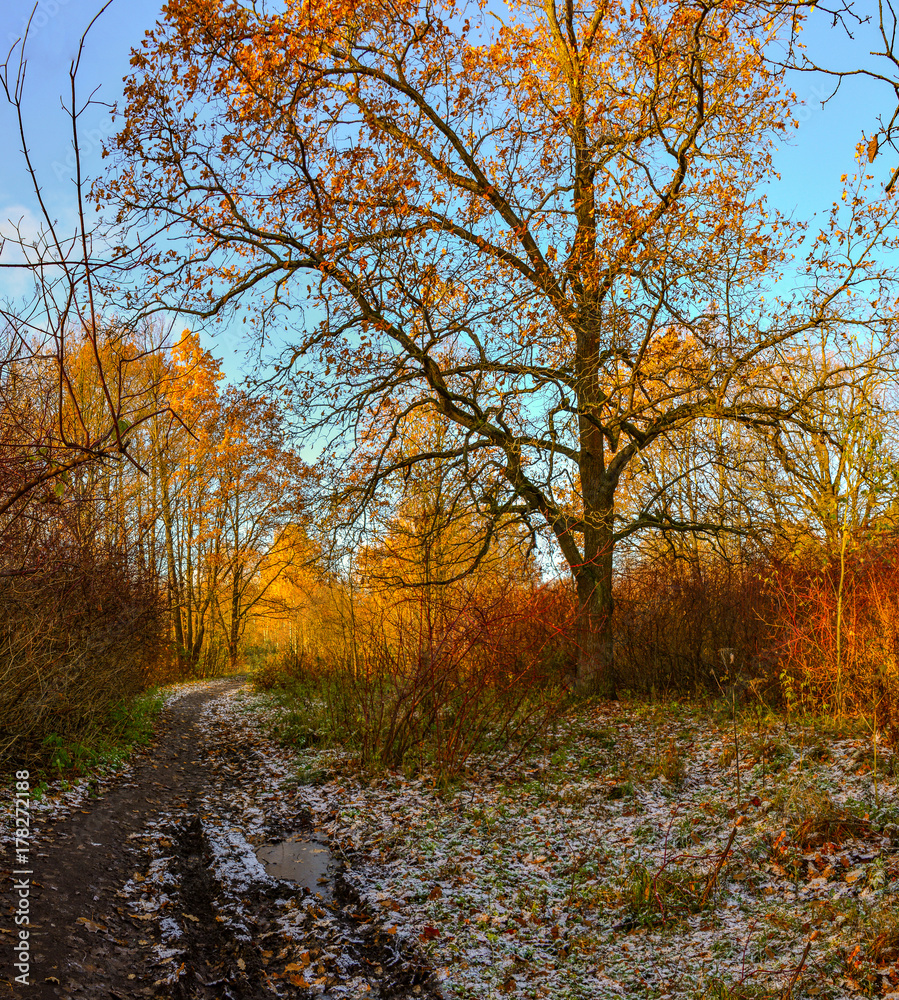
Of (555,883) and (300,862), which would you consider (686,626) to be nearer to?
(555,883)

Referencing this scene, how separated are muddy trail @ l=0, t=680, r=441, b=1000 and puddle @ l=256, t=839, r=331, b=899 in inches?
0.7

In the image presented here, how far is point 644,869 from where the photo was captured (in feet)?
15.7

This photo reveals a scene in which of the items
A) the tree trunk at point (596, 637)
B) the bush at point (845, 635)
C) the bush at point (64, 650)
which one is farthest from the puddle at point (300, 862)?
the tree trunk at point (596, 637)

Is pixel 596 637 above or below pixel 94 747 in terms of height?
above

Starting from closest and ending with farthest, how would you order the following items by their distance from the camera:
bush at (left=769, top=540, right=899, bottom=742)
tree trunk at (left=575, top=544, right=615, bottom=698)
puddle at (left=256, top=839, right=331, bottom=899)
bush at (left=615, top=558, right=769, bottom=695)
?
1. puddle at (left=256, top=839, right=331, bottom=899)
2. bush at (left=769, top=540, right=899, bottom=742)
3. bush at (left=615, top=558, right=769, bottom=695)
4. tree trunk at (left=575, top=544, right=615, bottom=698)

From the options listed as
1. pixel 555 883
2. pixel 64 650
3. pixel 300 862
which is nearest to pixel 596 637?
pixel 555 883

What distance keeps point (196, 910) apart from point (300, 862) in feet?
4.02

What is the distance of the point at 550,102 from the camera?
390 inches

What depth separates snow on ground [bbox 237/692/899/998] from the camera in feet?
12.8

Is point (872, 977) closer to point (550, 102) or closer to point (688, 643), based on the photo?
point (688, 643)

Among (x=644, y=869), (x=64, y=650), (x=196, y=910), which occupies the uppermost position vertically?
(x=64, y=650)

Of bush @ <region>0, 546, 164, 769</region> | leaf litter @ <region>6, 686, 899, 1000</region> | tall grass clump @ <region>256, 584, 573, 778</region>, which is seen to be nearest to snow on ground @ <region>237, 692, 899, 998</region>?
leaf litter @ <region>6, 686, 899, 1000</region>

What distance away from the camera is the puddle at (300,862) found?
17.8 ft

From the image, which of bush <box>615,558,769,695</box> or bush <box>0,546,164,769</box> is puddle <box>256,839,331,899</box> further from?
bush <box>615,558,769,695</box>
